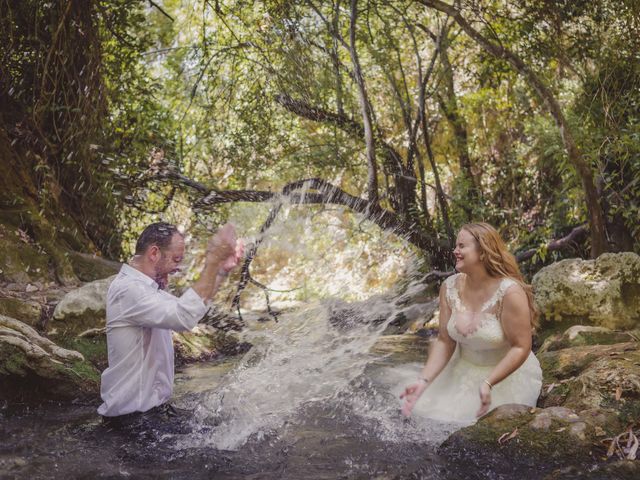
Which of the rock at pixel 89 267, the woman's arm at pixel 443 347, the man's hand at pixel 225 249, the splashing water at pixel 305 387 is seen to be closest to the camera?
the man's hand at pixel 225 249

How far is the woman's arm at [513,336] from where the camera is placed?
136 inches

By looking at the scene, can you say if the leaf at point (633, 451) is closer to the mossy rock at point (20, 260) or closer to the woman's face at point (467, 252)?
the woman's face at point (467, 252)

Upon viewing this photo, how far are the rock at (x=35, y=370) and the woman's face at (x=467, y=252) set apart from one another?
305cm

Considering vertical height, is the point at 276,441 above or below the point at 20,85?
below

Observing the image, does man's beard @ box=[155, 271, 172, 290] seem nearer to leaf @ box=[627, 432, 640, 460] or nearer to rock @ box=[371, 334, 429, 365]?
leaf @ box=[627, 432, 640, 460]

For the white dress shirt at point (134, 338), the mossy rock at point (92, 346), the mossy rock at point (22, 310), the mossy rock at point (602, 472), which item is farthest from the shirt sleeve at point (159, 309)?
the mossy rock at point (22, 310)

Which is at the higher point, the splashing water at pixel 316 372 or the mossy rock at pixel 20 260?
the mossy rock at pixel 20 260

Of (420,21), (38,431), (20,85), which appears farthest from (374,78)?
(38,431)

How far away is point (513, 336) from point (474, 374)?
42cm

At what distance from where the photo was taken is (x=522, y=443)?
3080 millimetres

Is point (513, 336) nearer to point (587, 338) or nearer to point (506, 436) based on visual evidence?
point (506, 436)

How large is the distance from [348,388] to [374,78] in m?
6.40

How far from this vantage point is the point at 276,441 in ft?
12.2

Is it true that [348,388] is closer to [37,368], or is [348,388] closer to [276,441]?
[276,441]
